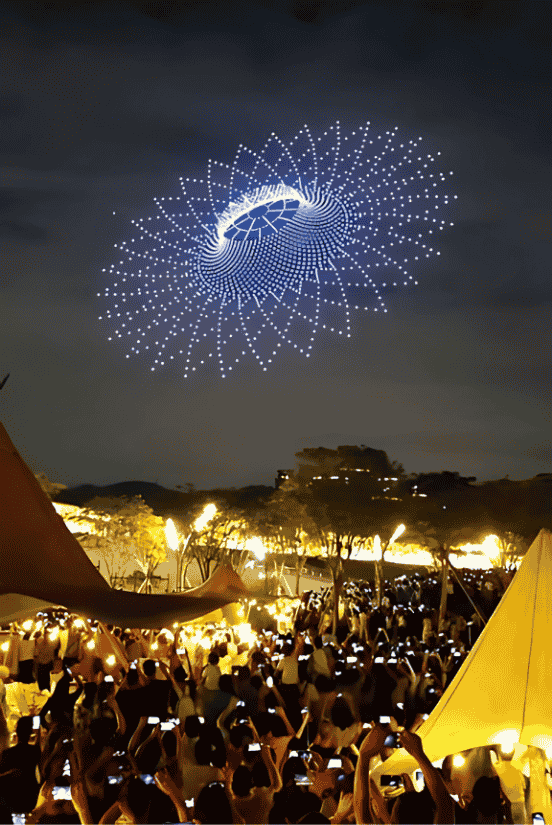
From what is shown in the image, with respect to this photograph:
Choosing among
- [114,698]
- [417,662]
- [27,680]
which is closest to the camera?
[114,698]

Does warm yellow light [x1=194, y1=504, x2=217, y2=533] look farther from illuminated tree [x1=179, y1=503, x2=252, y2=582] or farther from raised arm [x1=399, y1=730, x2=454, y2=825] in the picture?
raised arm [x1=399, y1=730, x2=454, y2=825]

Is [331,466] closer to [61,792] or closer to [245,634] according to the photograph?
[245,634]

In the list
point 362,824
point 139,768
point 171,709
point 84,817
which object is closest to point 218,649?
point 171,709

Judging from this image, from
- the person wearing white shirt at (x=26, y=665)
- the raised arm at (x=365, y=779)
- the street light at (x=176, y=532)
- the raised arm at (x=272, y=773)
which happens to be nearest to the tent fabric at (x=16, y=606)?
the raised arm at (x=272, y=773)

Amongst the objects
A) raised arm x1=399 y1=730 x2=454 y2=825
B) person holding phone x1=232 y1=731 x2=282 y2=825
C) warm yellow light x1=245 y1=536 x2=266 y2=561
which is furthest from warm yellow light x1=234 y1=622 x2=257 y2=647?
warm yellow light x1=245 y1=536 x2=266 y2=561

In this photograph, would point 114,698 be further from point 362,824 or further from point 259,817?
point 362,824
